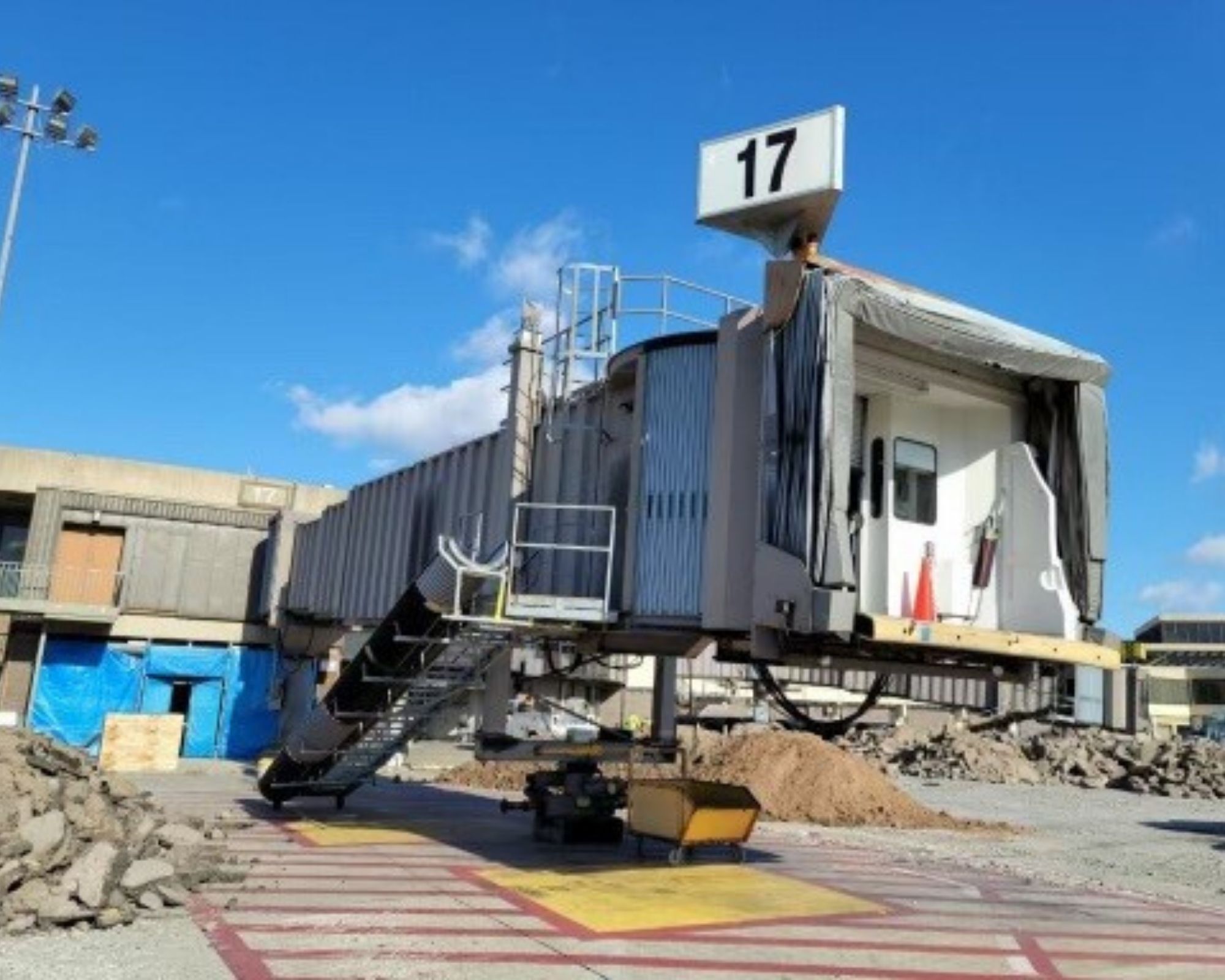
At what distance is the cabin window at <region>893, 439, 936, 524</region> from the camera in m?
12.1

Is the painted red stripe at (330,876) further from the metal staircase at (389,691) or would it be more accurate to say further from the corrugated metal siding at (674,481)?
the corrugated metal siding at (674,481)

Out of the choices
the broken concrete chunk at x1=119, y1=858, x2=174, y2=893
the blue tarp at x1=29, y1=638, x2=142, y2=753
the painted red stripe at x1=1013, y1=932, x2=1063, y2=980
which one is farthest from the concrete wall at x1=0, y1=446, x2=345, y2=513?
the painted red stripe at x1=1013, y1=932, x2=1063, y2=980

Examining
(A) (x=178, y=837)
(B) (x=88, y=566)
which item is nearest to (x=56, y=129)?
(B) (x=88, y=566)

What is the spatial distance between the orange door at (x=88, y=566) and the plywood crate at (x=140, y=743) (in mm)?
5733

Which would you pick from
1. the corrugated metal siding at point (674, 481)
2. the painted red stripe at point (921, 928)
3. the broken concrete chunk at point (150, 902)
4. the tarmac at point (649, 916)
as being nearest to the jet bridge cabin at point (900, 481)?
the corrugated metal siding at point (674, 481)

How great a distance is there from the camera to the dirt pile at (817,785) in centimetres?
2262

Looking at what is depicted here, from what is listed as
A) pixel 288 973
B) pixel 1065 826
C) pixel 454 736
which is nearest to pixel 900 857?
pixel 1065 826

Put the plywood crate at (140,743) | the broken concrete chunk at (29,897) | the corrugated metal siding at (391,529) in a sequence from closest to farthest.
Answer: the broken concrete chunk at (29,897)
the corrugated metal siding at (391,529)
the plywood crate at (140,743)

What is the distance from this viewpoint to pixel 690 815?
14266 millimetres

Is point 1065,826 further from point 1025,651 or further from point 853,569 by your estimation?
point 853,569

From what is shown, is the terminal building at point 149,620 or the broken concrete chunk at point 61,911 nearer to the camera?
the broken concrete chunk at point 61,911

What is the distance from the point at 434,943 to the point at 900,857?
10.1 meters

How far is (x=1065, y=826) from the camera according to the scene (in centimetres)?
2392

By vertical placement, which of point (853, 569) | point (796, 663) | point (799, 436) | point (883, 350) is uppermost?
point (883, 350)
